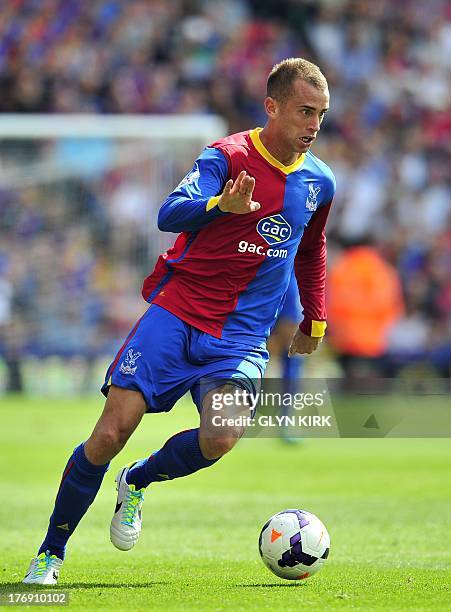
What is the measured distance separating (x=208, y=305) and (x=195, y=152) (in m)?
12.4

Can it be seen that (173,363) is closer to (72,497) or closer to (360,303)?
(72,497)

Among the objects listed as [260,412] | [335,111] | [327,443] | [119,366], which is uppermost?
[119,366]

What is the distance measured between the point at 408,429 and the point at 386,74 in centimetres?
1464

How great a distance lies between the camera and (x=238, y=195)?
5.88 meters

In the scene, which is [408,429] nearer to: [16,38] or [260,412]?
[260,412]

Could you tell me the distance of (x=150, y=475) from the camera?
22.0 ft

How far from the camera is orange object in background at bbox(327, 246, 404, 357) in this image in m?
18.9

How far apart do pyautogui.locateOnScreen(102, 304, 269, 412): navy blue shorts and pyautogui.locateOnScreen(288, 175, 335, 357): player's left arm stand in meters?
0.75

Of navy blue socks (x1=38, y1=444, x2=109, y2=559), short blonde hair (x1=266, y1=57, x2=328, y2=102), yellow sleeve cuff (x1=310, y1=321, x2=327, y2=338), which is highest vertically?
short blonde hair (x1=266, y1=57, x2=328, y2=102)

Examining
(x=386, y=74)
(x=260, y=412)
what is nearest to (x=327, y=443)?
(x=260, y=412)

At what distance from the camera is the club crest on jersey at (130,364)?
20.6 ft

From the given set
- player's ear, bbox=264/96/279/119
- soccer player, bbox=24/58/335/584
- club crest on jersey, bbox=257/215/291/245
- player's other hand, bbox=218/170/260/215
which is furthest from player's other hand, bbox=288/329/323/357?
player's other hand, bbox=218/170/260/215

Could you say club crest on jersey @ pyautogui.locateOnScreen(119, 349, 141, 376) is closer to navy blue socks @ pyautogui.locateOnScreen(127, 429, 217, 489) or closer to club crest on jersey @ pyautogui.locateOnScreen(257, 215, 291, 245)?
navy blue socks @ pyautogui.locateOnScreen(127, 429, 217, 489)


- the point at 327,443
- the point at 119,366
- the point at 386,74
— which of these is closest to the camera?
the point at 119,366
